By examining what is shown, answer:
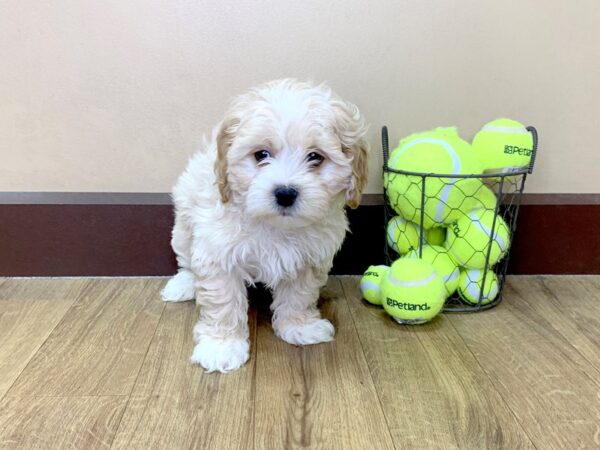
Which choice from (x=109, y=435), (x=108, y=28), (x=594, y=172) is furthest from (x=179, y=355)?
(x=594, y=172)

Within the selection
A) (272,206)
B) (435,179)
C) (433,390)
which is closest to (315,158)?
(272,206)

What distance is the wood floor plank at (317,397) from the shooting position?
1124 millimetres

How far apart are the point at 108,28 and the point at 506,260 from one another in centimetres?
161

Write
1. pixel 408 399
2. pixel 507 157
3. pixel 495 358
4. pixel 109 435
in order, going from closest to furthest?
pixel 109 435 < pixel 408 399 < pixel 495 358 < pixel 507 157

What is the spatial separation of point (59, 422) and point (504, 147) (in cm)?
148

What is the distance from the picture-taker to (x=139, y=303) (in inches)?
69.2

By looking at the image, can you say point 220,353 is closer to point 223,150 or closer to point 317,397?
point 317,397

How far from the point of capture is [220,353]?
139 centimetres

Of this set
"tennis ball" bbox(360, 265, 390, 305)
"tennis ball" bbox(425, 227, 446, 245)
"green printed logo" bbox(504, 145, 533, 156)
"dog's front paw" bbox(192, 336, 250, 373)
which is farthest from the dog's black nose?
"green printed logo" bbox(504, 145, 533, 156)

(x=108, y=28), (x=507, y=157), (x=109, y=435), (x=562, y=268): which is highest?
(x=108, y=28)

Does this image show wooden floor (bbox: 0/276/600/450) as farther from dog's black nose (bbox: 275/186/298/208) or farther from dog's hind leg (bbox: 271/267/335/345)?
dog's black nose (bbox: 275/186/298/208)

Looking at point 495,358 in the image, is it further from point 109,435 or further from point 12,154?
point 12,154

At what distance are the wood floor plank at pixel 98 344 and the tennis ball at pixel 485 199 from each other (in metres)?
1.10

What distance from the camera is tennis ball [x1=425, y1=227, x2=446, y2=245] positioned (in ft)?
5.76
